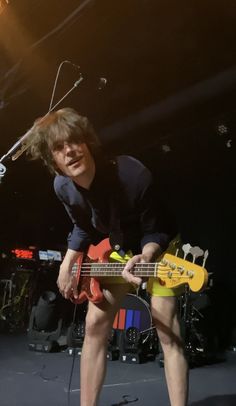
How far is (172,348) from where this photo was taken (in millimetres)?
1696

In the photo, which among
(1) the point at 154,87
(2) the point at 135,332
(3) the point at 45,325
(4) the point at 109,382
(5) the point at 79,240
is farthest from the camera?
(3) the point at 45,325

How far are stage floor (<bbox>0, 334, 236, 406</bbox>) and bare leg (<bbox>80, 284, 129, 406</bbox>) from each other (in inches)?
17.6

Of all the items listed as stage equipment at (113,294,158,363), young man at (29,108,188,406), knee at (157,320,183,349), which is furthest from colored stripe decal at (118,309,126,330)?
knee at (157,320,183,349)

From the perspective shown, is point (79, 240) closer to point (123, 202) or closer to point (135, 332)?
point (123, 202)

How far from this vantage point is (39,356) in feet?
12.1

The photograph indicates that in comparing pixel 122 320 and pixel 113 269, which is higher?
pixel 113 269

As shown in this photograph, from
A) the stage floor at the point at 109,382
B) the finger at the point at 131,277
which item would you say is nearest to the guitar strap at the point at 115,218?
the finger at the point at 131,277

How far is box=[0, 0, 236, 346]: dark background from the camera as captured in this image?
9.48ft

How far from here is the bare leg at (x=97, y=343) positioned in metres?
1.82

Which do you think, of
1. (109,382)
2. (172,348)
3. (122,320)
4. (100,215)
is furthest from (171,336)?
(122,320)

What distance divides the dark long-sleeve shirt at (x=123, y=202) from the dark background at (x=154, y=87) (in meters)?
1.42

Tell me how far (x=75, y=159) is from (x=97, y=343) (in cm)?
83

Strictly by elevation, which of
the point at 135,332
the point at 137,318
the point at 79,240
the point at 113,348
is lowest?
the point at 113,348

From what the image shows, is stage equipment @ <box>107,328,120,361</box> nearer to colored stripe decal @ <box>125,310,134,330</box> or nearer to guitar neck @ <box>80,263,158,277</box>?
colored stripe decal @ <box>125,310,134,330</box>
